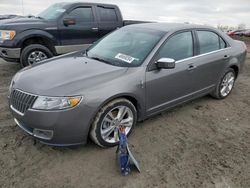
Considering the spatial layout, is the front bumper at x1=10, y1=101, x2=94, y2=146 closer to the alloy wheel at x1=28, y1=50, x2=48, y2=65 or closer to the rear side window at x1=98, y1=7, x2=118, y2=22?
the alloy wheel at x1=28, y1=50, x2=48, y2=65

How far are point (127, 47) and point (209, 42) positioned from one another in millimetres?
1684

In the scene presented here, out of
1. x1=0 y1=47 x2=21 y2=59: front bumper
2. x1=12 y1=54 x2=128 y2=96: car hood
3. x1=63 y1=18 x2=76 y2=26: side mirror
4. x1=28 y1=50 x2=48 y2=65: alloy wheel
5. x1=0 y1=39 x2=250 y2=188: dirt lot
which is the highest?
x1=63 y1=18 x2=76 y2=26: side mirror

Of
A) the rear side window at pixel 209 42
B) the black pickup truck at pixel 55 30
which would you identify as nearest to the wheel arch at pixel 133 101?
the rear side window at pixel 209 42

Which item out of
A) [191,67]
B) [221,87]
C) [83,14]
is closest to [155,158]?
[191,67]

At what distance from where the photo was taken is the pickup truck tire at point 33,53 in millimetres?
6383

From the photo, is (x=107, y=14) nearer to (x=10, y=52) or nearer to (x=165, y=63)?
(x=10, y=52)

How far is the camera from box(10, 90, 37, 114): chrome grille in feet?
9.56

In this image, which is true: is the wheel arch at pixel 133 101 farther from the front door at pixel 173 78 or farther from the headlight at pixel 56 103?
the headlight at pixel 56 103

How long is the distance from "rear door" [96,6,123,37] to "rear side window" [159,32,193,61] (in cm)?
399

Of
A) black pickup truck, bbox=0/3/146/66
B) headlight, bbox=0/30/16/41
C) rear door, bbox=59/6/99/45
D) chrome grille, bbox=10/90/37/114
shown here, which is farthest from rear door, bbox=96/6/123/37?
chrome grille, bbox=10/90/37/114

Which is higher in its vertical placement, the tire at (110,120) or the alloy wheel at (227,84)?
the tire at (110,120)

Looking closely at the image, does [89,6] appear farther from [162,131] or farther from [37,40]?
[162,131]

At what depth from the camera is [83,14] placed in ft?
24.2

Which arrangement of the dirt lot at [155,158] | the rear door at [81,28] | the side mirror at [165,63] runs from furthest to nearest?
1. the rear door at [81,28]
2. the side mirror at [165,63]
3. the dirt lot at [155,158]
